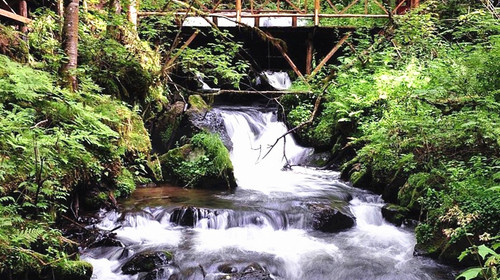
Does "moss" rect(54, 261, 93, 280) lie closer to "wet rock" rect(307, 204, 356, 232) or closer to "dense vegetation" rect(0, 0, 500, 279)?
"dense vegetation" rect(0, 0, 500, 279)

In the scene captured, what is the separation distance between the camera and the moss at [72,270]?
3.48 m

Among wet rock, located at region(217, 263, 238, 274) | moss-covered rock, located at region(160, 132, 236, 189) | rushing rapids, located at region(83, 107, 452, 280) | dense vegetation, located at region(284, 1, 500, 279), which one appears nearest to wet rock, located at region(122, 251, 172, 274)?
rushing rapids, located at region(83, 107, 452, 280)

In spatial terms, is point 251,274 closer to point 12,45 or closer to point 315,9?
point 12,45

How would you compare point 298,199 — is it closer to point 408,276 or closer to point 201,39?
point 408,276

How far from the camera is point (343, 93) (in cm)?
1103

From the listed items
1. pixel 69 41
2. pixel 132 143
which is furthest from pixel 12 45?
pixel 132 143

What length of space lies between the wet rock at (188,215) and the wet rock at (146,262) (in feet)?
4.45

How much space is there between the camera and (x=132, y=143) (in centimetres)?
568

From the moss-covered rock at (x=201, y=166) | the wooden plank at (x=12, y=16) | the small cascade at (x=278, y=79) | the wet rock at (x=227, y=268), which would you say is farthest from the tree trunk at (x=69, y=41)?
the small cascade at (x=278, y=79)

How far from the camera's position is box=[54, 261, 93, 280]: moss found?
3.48 m

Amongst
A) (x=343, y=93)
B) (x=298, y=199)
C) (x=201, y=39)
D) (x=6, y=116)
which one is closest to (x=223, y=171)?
(x=298, y=199)

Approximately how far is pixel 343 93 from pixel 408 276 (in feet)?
22.9

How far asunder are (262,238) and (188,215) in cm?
130

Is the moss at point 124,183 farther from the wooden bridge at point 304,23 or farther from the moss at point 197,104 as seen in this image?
the wooden bridge at point 304,23
